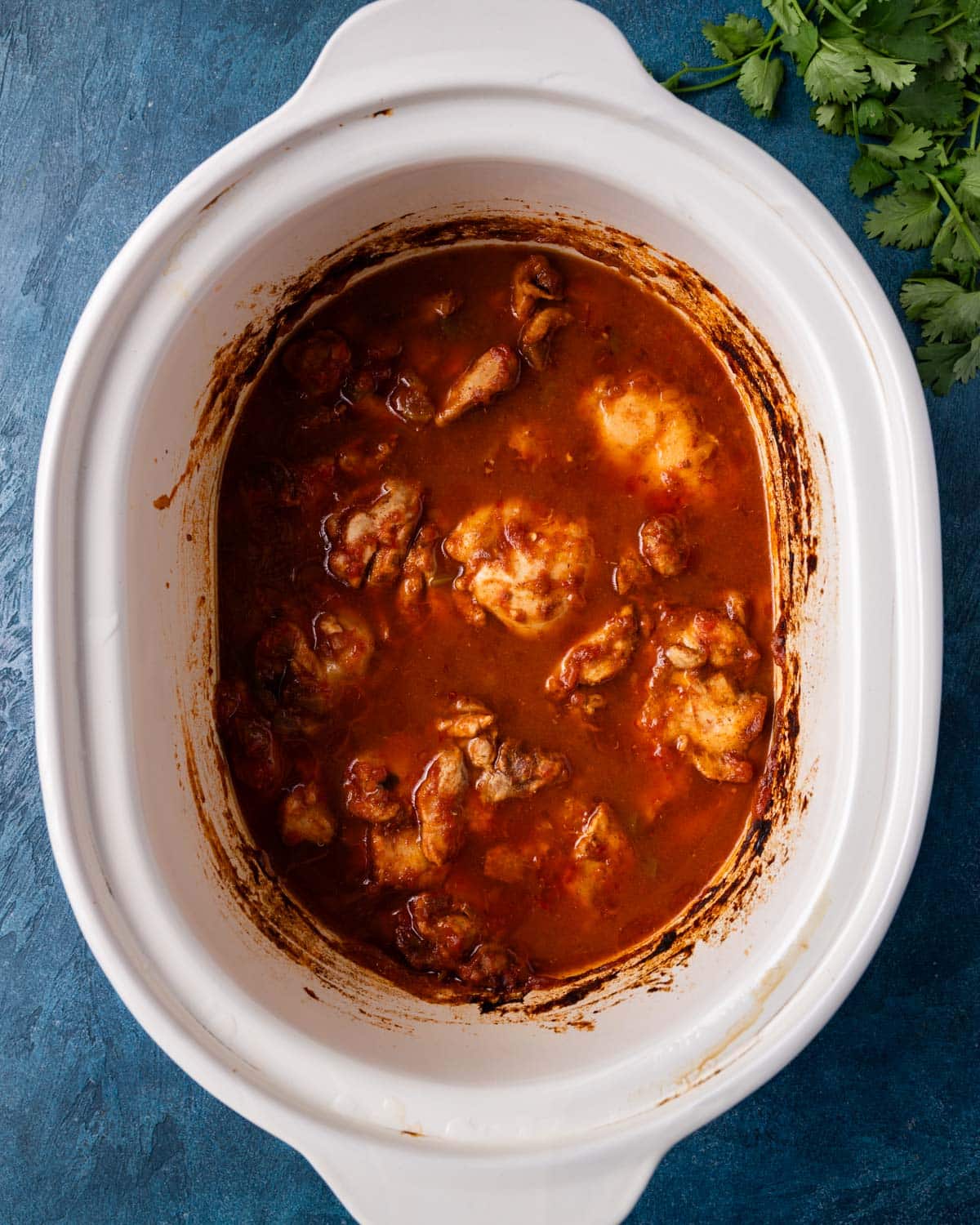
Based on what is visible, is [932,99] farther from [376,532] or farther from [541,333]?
[376,532]

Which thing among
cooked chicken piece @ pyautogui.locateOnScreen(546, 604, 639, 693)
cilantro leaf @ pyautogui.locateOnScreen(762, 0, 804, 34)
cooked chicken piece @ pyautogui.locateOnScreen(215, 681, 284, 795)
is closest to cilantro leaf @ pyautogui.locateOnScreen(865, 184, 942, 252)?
cilantro leaf @ pyautogui.locateOnScreen(762, 0, 804, 34)

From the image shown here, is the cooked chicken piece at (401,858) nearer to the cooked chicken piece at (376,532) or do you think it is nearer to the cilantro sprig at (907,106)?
the cooked chicken piece at (376,532)

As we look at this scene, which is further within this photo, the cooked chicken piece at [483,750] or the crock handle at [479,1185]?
the cooked chicken piece at [483,750]

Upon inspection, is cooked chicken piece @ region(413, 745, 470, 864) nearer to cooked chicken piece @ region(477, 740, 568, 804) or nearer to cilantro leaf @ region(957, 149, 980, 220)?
cooked chicken piece @ region(477, 740, 568, 804)

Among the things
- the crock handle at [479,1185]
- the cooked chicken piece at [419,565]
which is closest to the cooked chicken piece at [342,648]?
the cooked chicken piece at [419,565]

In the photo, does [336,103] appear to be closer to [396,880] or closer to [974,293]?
[974,293]

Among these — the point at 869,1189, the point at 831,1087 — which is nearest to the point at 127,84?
the point at 831,1087

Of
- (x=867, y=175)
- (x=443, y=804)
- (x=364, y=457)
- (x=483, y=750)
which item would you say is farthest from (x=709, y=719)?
(x=867, y=175)
